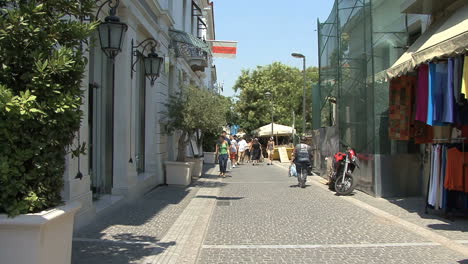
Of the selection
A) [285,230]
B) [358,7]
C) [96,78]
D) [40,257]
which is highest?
[358,7]

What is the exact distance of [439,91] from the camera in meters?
7.84

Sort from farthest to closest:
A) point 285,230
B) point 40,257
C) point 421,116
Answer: point 421,116, point 285,230, point 40,257

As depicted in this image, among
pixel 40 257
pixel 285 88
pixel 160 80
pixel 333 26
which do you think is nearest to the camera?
pixel 40 257

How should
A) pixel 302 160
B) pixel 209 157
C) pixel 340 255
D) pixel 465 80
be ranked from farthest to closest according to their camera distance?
1. pixel 209 157
2. pixel 302 160
3. pixel 465 80
4. pixel 340 255

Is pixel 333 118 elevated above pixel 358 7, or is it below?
below

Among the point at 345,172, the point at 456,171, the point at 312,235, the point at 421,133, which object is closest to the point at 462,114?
the point at 456,171

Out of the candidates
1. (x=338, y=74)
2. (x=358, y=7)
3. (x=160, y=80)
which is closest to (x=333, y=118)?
(x=338, y=74)

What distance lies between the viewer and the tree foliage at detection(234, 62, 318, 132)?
46062 millimetres

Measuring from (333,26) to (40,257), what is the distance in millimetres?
14213

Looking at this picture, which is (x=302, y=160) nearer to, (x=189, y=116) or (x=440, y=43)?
(x=189, y=116)

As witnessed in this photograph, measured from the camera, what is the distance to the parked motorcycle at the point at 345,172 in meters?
11.7

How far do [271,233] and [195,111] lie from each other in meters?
7.19

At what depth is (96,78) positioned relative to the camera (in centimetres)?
941

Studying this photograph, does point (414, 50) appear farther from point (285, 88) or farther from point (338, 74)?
point (285, 88)
